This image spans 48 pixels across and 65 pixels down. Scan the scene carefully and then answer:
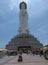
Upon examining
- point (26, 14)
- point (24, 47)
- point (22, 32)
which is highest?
point (26, 14)

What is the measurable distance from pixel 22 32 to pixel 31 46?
1598 cm

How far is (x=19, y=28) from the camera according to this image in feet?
502

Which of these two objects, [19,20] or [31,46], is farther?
[19,20]

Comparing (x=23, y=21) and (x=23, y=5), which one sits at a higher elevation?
(x=23, y=5)

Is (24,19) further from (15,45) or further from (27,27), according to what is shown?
(15,45)

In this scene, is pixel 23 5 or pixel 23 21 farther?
pixel 23 5

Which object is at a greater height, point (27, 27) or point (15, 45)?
point (27, 27)

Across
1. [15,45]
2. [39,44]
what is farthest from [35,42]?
[15,45]

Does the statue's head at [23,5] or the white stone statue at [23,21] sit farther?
the statue's head at [23,5]

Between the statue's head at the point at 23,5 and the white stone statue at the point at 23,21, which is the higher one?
the statue's head at the point at 23,5

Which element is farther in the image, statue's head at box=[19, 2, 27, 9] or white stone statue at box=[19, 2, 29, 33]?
statue's head at box=[19, 2, 27, 9]

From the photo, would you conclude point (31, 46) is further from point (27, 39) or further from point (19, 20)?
point (19, 20)

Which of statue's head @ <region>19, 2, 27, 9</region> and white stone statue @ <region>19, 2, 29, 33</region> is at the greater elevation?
statue's head @ <region>19, 2, 27, 9</region>

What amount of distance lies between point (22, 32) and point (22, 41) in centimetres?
1266
